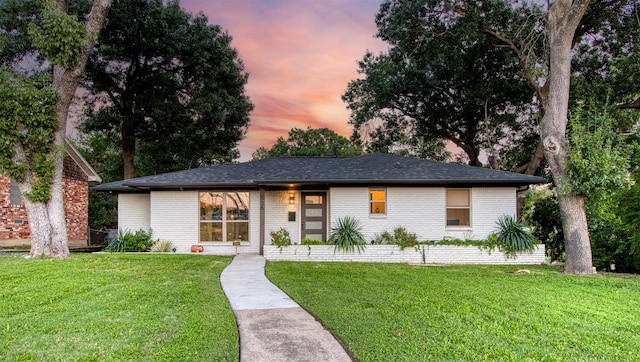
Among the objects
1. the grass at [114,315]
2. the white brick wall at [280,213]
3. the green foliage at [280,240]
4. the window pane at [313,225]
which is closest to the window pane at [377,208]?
the window pane at [313,225]

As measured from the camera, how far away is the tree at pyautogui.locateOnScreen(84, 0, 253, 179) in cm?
1869

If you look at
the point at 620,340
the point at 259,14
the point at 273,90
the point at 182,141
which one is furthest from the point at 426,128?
the point at 620,340

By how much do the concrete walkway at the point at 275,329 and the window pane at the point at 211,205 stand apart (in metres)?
6.53

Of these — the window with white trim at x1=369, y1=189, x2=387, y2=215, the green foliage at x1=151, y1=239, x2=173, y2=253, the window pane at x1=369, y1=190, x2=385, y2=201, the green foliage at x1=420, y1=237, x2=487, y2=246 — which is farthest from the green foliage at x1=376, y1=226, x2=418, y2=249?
the green foliage at x1=151, y1=239, x2=173, y2=253

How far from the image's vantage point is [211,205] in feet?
46.3

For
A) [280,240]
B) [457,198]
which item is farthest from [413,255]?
[280,240]

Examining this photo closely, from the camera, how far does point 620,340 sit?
4.57 metres

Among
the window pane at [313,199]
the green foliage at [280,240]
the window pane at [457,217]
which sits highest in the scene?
the window pane at [313,199]

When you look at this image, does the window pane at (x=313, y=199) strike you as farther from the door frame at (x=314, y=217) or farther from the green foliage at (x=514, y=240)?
the green foliage at (x=514, y=240)

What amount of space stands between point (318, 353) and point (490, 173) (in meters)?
11.3

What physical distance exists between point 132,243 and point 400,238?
29.3ft

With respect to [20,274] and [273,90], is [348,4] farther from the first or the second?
[20,274]

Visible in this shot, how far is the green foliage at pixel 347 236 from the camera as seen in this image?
40.1 feet

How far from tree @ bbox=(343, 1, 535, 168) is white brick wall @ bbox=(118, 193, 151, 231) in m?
11.9
